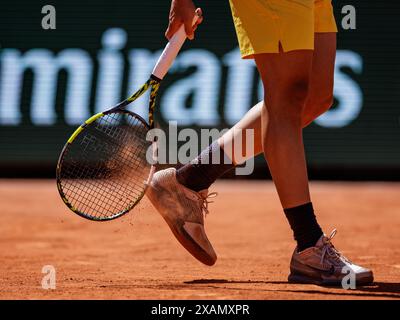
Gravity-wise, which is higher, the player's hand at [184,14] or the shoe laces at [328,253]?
the player's hand at [184,14]

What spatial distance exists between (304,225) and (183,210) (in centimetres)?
58

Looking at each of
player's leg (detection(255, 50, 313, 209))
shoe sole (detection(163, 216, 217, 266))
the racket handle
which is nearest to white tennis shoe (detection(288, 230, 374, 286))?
player's leg (detection(255, 50, 313, 209))

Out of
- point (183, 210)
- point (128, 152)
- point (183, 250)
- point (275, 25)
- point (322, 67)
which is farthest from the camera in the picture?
point (183, 250)

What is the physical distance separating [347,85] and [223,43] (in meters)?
1.54

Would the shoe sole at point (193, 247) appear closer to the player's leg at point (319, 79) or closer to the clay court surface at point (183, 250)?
the clay court surface at point (183, 250)

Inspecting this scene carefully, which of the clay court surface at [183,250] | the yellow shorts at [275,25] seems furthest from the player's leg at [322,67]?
the clay court surface at [183,250]

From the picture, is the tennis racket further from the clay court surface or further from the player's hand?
the clay court surface

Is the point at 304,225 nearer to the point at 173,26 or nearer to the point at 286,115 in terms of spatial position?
the point at 286,115

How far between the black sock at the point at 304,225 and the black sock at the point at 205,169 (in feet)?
1.40

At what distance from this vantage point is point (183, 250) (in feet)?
16.7

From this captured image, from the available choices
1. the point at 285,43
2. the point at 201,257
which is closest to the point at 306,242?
the point at 201,257

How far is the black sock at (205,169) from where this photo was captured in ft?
12.3

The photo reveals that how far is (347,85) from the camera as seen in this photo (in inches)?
386

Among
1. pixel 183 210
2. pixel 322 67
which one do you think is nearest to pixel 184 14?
pixel 322 67
